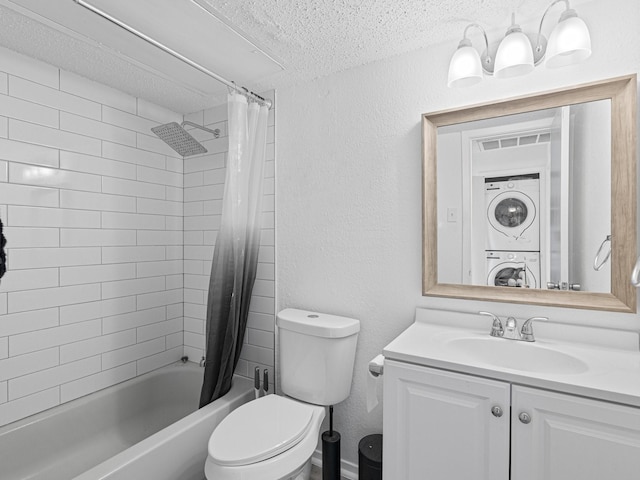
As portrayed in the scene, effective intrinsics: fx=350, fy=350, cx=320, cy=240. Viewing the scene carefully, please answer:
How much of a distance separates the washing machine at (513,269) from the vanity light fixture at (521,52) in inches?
28.5

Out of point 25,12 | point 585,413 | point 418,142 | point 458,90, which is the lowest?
point 585,413

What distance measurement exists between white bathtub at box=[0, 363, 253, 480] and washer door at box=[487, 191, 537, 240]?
5.18ft

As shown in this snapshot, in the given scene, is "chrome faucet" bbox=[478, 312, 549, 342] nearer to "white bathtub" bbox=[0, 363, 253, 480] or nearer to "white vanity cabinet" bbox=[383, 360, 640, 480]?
"white vanity cabinet" bbox=[383, 360, 640, 480]

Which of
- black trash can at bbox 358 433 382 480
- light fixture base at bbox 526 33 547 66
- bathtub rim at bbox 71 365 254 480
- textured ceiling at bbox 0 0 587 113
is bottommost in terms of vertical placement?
black trash can at bbox 358 433 382 480

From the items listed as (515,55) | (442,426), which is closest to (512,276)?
(442,426)

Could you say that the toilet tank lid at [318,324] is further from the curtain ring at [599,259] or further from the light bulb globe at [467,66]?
the light bulb globe at [467,66]

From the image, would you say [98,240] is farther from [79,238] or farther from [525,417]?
[525,417]

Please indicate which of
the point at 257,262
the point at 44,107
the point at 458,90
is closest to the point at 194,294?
the point at 257,262

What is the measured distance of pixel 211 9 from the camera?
1.38 m

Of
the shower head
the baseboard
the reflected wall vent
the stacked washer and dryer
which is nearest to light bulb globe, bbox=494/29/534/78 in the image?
the reflected wall vent

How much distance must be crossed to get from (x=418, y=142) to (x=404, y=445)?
1.28 metres

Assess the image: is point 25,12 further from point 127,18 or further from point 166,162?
point 166,162

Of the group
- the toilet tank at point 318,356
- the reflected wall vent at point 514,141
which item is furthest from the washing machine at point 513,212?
the toilet tank at point 318,356

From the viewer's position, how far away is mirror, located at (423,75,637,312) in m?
1.28
